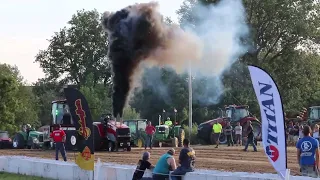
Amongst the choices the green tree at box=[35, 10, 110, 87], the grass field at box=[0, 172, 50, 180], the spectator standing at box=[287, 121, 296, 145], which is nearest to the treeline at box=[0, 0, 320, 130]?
the green tree at box=[35, 10, 110, 87]

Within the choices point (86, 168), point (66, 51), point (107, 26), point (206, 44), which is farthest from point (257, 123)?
point (66, 51)

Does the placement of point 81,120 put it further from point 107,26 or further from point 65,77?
point 65,77

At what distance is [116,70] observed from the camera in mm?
29516

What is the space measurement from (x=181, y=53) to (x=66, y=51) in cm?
4383

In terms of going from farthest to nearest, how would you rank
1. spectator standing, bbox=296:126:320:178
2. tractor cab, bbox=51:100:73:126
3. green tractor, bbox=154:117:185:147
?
green tractor, bbox=154:117:185:147, tractor cab, bbox=51:100:73:126, spectator standing, bbox=296:126:320:178

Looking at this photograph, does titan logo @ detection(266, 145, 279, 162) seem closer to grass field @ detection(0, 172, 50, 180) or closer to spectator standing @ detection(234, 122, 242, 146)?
grass field @ detection(0, 172, 50, 180)

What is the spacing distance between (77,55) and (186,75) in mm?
20233

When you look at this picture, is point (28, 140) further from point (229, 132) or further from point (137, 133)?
point (229, 132)

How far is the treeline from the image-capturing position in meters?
50.8

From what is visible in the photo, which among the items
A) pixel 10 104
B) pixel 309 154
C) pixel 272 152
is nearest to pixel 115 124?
pixel 309 154

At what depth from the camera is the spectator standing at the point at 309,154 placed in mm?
13258

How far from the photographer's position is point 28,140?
37188 mm

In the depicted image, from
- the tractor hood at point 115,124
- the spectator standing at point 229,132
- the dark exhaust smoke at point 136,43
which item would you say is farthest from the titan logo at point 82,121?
the spectator standing at point 229,132

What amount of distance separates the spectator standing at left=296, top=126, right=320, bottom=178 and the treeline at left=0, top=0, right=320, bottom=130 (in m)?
26.2
